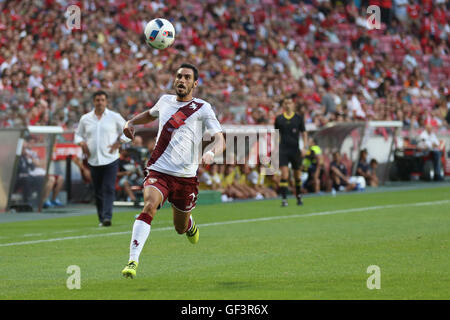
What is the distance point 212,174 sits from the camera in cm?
2203

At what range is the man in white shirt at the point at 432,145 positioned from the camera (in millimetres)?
29172

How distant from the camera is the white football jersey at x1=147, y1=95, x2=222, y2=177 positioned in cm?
992

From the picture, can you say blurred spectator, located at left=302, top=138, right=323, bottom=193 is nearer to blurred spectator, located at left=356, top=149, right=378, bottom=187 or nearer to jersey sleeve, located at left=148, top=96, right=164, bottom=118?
blurred spectator, located at left=356, top=149, right=378, bottom=187

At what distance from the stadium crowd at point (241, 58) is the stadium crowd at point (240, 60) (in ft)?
0.17

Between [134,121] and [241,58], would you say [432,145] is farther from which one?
[134,121]

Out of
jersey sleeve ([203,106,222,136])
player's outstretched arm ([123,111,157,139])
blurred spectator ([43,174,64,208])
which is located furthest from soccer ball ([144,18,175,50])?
blurred spectator ([43,174,64,208])

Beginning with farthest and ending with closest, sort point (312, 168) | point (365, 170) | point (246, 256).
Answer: point (365, 170) → point (312, 168) → point (246, 256)

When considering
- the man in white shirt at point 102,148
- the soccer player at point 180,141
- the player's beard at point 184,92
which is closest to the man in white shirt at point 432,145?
the man in white shirt at point 102,148

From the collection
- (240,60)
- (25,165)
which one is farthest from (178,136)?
(240,60)

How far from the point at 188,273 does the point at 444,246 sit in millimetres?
3957

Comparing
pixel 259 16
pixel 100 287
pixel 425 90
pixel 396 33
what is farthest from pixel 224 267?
pixel 396 33

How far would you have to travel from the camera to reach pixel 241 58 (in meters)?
31.9

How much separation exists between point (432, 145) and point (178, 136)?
21.1 metres

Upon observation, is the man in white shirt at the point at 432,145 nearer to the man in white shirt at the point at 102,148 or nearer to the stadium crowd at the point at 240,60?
the stadium crowd at the point at 240,60
